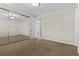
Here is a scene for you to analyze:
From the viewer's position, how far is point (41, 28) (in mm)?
5848

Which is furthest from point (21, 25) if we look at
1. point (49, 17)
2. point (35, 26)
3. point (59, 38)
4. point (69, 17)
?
point (69, 17)

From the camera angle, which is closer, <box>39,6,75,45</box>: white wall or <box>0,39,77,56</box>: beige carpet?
<box>0,39,77,56</box>: beige carpet

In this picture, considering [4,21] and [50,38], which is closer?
[50,38]

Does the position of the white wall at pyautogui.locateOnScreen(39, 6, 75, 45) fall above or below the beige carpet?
above

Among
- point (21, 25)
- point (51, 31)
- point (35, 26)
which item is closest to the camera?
point (51, 31)

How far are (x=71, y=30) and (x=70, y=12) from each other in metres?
0.99

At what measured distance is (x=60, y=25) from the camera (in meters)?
4.32

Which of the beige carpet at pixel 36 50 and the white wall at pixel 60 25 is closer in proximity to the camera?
the beige carpet at pixel 36 50

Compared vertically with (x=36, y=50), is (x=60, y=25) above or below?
above

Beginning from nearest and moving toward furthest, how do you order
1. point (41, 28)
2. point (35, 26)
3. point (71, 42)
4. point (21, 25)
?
point (71, 42) → point (41, 28) → point (35, 26) → point (21, 25)

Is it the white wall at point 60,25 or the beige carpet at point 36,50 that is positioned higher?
the white wall at point 60,25

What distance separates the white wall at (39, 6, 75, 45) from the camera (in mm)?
3809

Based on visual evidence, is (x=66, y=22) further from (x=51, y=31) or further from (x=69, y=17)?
(x=51, y=31)

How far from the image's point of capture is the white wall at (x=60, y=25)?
150 inches
